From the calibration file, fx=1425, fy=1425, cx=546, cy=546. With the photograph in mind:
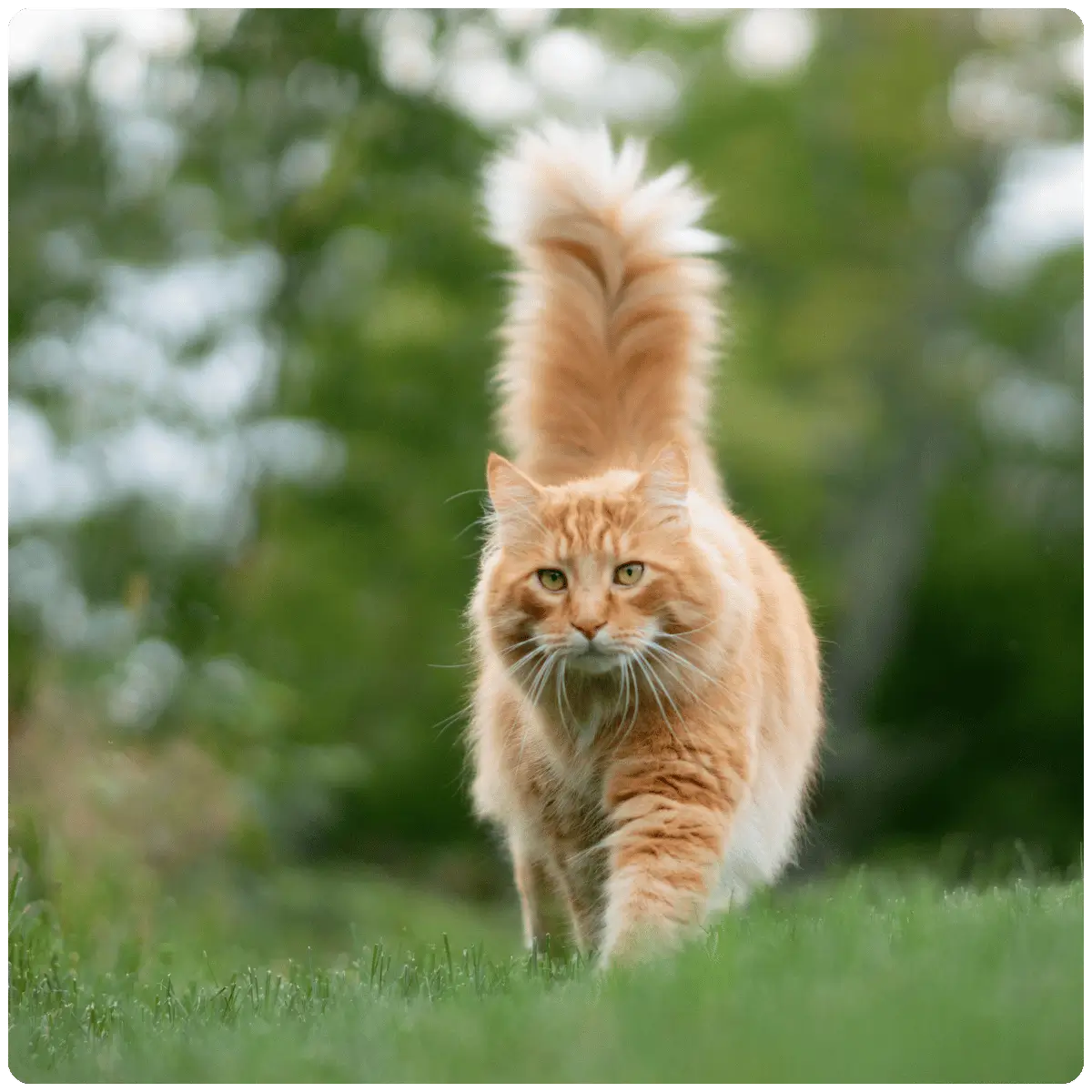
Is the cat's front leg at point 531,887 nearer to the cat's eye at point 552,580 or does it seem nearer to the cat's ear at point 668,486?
the cat's eye at point 552,580

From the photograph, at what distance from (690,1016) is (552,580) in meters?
1.86

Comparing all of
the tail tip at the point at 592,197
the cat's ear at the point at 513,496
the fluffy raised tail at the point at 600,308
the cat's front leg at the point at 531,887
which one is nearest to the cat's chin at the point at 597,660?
the cat's ear at the point at 513,496

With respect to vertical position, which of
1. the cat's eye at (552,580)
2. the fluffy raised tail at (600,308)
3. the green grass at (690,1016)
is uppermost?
the fluffy raised tail at (600,308)

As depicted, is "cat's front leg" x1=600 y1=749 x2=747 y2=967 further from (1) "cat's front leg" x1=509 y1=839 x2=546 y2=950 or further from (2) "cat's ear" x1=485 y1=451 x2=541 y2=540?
A: (2) "cat's ear" x1=485 y1=451 x2=541 y2=540

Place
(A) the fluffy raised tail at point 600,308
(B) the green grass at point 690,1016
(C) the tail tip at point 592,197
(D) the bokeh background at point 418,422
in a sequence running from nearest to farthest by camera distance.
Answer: (B) the green grass at point 690,1016
(A) the fluffy raised tail at point 600,308
(C) the tail tip at point 592,197
(D) the bokeh background at point 418,422

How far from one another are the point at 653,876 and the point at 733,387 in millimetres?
10382

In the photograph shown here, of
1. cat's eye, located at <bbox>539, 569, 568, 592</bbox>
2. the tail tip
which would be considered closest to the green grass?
cat's eye, located at <bbox>539, 569, 568, 592</bbox>

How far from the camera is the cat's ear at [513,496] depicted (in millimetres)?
4660

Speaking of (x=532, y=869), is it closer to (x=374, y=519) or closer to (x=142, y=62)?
(x=142, y=62)

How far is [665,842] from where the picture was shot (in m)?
4.45

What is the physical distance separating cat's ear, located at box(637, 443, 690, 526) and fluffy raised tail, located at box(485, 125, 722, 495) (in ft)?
3.45

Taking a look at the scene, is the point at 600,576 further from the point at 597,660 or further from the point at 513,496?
the point at 513,496

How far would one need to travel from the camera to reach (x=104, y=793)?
22.5 ft

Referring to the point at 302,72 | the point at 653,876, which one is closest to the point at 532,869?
the point at 653,876
